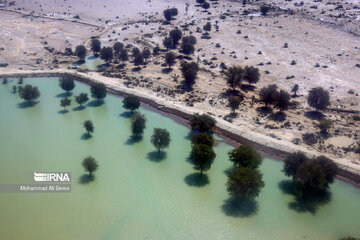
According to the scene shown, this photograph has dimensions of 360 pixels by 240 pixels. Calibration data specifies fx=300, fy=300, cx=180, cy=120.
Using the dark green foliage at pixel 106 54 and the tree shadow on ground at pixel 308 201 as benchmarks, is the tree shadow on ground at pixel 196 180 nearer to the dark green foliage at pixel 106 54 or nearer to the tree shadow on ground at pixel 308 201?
the tree shadow on ground at pixel 308 201

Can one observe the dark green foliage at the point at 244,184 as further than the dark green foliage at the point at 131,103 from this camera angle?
No

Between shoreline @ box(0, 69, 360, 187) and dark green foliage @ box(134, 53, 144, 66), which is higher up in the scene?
dark green foliage @ box(134, 53, 144, 66)

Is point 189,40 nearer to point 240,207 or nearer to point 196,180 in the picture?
point 196,180

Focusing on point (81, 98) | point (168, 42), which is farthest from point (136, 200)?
point (168, 42)

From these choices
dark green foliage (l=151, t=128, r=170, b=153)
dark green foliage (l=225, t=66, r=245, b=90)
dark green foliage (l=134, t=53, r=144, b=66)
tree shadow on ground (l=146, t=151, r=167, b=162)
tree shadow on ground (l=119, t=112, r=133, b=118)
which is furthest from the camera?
dark green foliage (l=134, t=53, r=144, b=66)

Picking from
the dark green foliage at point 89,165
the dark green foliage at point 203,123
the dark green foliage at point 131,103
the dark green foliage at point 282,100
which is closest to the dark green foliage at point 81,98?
the dark green foliage at point 131,103

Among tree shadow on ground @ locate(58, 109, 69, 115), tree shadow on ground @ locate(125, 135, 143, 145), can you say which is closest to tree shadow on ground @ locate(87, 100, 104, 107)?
tree shadow on ground @ locate(58, 109, 69, 115)

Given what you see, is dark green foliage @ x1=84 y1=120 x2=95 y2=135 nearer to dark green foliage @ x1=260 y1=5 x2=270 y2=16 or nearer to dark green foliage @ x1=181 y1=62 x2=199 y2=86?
dark green foliage @ x1=181 y1=62 x2=199 y2=86

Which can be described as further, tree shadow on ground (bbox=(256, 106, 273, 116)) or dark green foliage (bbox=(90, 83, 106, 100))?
dark green foliage (bbox=(90, 83, 106, 100))

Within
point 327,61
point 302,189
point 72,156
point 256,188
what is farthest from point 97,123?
point 327,61
